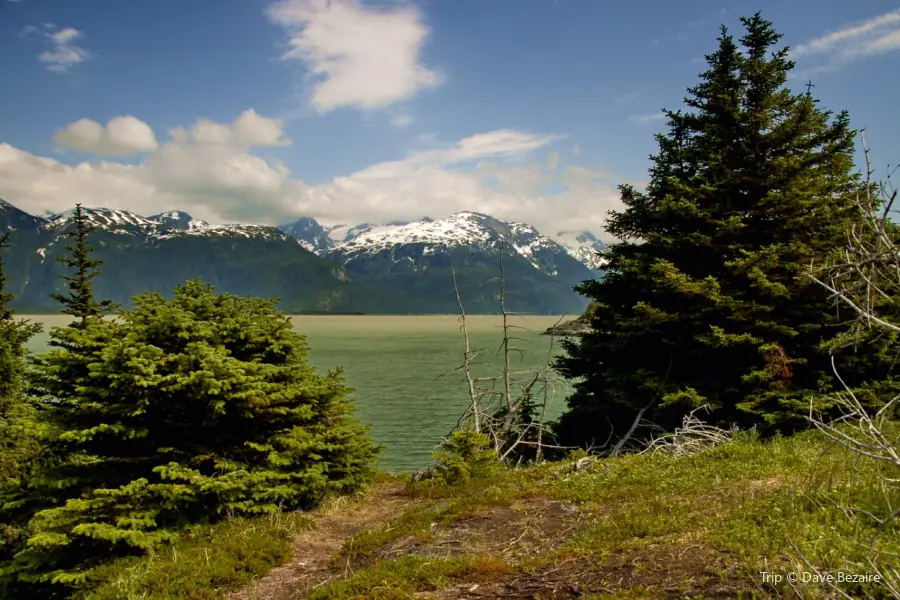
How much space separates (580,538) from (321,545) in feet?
17.6

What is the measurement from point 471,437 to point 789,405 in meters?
8.91

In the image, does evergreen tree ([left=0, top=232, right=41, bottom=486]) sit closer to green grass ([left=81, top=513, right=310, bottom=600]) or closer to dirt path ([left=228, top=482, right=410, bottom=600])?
green grass ([left=81, top=513, right=310, bottom=600])

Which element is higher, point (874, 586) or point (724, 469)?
point (874, 586)

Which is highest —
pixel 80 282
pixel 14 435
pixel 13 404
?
pixel 80 282

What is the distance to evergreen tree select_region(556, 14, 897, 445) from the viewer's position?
15297mm

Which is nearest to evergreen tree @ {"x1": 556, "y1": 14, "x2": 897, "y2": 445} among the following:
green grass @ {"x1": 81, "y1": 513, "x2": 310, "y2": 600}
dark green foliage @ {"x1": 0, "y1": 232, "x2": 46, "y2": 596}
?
green grass @ {"x1": 81, "y1": 513, "x2": 310, "y2": 600}

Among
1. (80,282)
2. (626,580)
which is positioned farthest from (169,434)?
(80,282)

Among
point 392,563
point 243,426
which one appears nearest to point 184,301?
point 243,426

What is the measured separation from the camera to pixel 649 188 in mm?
20578

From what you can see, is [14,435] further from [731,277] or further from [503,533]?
[731,277]

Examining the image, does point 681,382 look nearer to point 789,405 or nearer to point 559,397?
point 789,405

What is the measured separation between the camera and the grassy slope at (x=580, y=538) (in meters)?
5.82

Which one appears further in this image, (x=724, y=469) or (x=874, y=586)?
(x=724, y=469)

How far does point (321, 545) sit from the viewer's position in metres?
10.4
